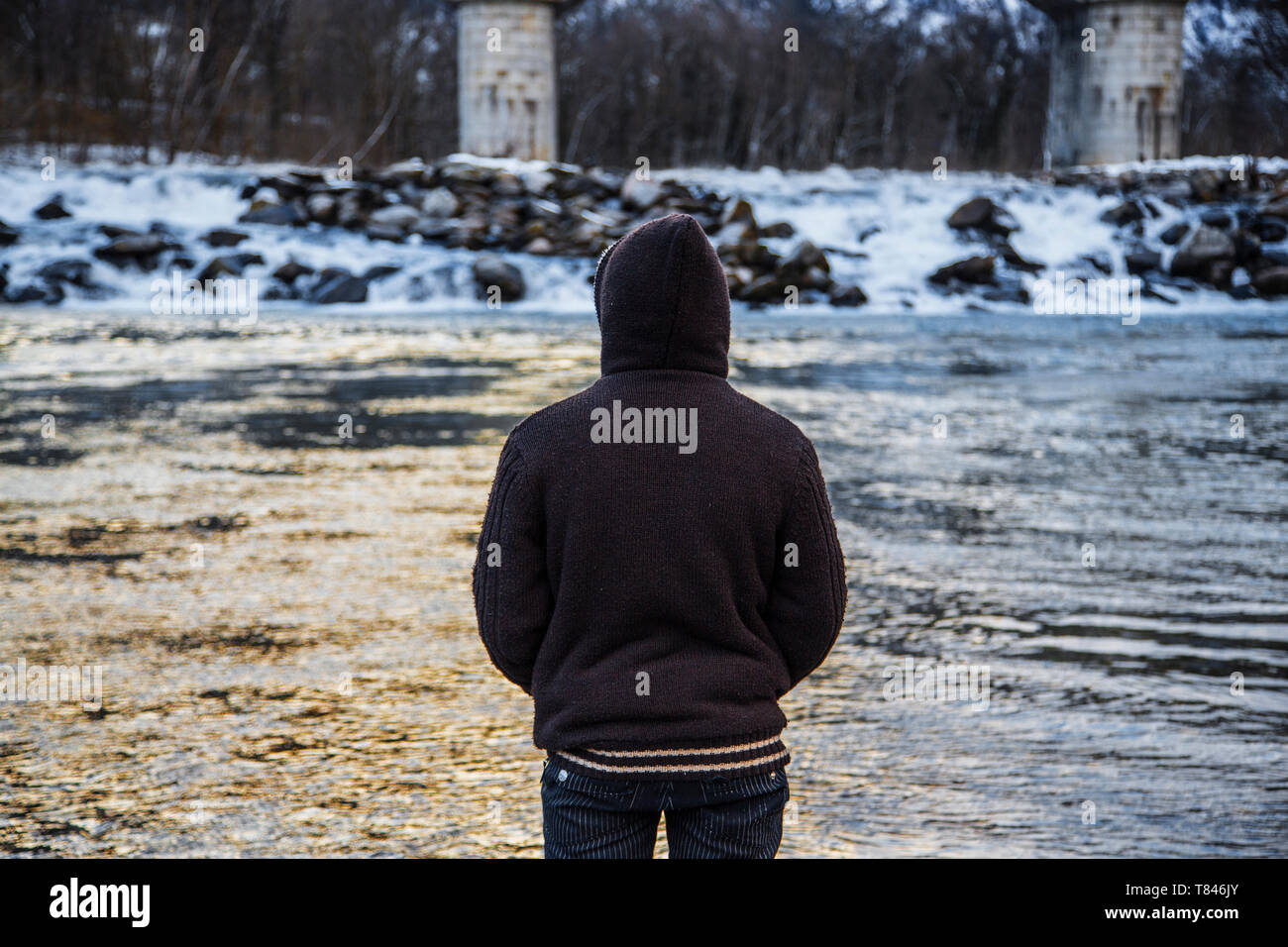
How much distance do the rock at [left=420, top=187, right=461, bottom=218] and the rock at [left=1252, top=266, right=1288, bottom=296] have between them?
16.1 meters

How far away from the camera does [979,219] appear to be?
107 ft

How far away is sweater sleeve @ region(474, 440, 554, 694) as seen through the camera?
8.56 ft

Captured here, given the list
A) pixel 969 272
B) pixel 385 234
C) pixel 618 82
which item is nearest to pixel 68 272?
pixel 385 234

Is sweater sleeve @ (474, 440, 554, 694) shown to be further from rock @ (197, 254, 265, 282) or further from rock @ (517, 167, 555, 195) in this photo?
rock @ (517, 167, 555, 195)

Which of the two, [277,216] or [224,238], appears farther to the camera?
[277,216]

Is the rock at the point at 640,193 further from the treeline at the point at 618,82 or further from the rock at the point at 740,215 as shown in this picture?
the treeline at the point at 618,82

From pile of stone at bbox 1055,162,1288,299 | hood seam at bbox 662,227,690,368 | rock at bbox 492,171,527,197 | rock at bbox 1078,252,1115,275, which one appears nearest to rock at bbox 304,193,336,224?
rock at bbox 492,171,527,197

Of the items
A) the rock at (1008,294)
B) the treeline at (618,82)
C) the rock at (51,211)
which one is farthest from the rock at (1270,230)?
the rock at (51,211)

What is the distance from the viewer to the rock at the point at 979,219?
32.6m

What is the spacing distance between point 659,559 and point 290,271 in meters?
26.1

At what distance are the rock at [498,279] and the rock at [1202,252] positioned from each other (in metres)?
13.3

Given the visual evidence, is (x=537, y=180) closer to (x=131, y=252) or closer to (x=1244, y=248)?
(x=131, y=252)
